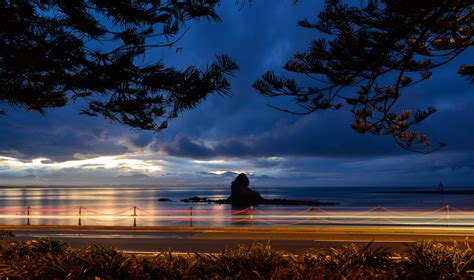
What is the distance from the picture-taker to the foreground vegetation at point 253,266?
6.51 m

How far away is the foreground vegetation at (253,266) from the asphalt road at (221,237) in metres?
7.20

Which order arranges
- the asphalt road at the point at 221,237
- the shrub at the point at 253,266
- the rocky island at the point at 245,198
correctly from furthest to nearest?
the rocky island at the point at 245,198 → the asphalt road at the point at 221,237 → the shrub at the point at 253,266

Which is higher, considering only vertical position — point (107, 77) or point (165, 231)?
point (107, 77)

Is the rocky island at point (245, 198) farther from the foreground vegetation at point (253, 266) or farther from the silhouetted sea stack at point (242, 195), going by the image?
the foreground vegetation at point (253, 266)

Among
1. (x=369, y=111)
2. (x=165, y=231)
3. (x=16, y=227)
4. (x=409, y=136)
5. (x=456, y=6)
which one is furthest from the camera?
(x=16, y=227)

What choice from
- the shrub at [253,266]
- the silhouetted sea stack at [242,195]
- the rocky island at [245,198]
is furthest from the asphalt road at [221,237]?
the silhouetted sea stack at [242,195]

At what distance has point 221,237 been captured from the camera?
720 inches

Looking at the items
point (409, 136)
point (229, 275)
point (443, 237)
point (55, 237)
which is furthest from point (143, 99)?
point (443, 237)

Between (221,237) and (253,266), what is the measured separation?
1157cm

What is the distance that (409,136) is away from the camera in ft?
32.8

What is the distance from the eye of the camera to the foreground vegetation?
651cm

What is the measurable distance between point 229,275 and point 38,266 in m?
2.72

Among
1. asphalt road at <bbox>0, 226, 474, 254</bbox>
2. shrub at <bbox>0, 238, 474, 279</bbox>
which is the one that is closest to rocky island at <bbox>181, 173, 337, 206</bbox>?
asphalt road at <bbox>0, 226, 474, 254</bbox>

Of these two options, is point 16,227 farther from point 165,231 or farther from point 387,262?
point 387,262
